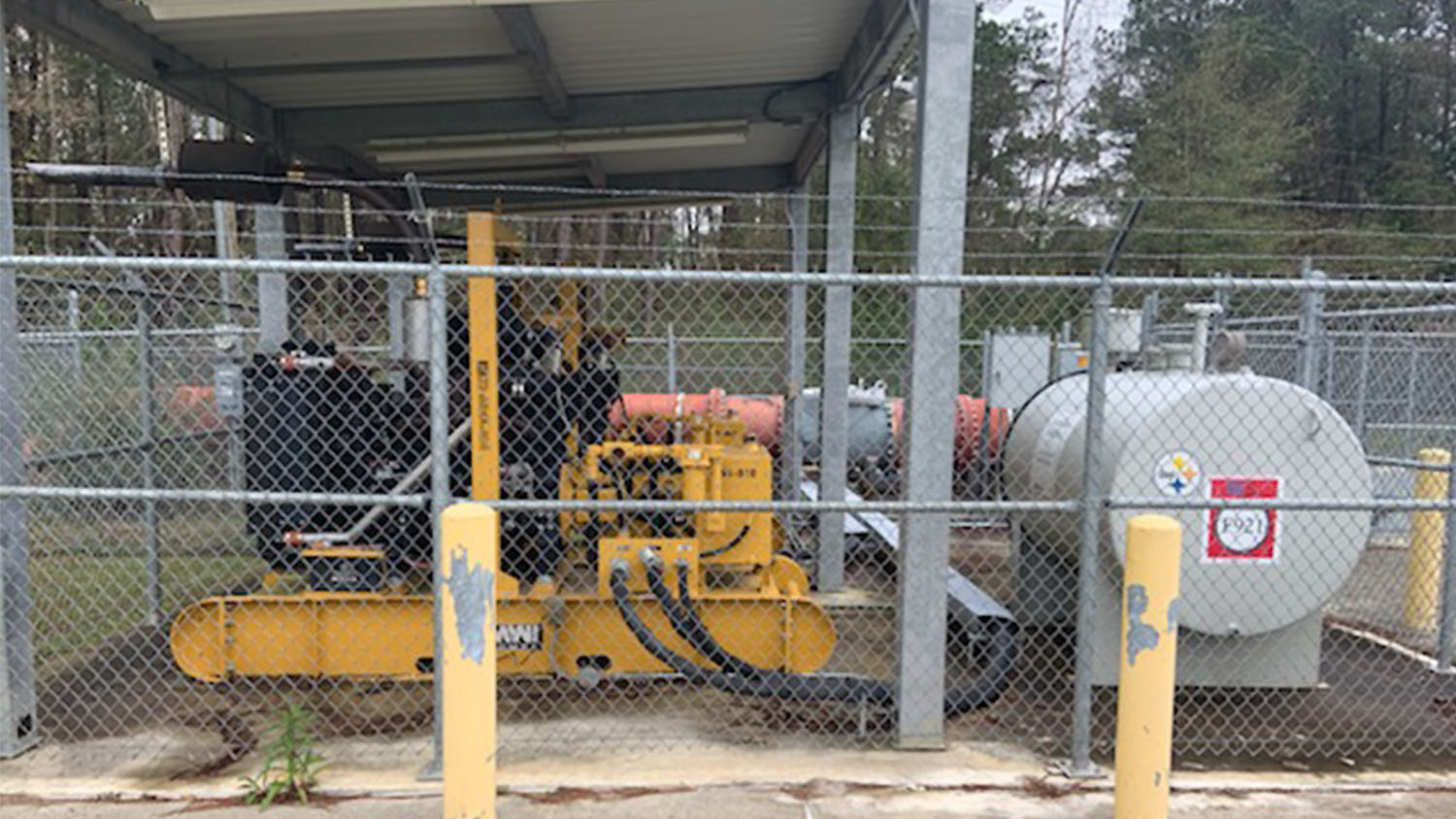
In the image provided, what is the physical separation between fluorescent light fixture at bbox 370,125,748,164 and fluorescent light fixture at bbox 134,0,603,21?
2.88 metres

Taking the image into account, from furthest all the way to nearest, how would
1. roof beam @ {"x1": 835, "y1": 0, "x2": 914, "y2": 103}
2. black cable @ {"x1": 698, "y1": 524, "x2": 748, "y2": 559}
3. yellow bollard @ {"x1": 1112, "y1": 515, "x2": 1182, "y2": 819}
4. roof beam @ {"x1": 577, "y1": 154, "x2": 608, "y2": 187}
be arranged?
roof beam @ {"x1": 577, "y1": 154, "x2": 608, "y2": 187} < black cable @ {"x1": 698, "y1": 524, "x2": 748, "y2": 559} < roof beam @ {"x1": 835, "y1": 0, "x2": 914, "y2": 103} < yellow bollard @ {"x1": 1112, "y1": 515, "x2": 1182, "y2": 819}

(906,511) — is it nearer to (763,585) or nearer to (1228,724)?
(763,585)

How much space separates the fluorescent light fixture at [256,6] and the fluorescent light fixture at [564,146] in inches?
114

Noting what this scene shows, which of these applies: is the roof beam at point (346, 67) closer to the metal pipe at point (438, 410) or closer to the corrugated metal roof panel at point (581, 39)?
the corrugated metal roof panel at point (581, 39)

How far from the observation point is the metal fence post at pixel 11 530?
3.97m

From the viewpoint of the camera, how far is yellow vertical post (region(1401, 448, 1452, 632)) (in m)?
6.37

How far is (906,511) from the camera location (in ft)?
13.2

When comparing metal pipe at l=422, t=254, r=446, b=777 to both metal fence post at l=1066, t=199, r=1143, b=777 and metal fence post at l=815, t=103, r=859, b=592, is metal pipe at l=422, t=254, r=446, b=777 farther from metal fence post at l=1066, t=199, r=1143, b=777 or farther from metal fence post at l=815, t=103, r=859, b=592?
metal fence post at l=815, t=103, r=859, b=592

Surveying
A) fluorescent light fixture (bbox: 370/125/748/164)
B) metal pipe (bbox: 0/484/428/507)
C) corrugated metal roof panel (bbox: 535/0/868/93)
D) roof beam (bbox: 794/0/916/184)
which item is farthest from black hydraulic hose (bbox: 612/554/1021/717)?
fluorescent light fixture (bbox: 370/125/748/164)

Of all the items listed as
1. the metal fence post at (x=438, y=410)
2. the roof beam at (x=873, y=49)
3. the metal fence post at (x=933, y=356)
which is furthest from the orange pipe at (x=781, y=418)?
the metal fence post at (x=438, y=410)

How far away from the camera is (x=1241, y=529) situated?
4.79m

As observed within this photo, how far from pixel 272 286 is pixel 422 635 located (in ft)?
11.3

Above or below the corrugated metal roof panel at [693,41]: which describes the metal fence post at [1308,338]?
below

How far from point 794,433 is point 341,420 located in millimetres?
3666
